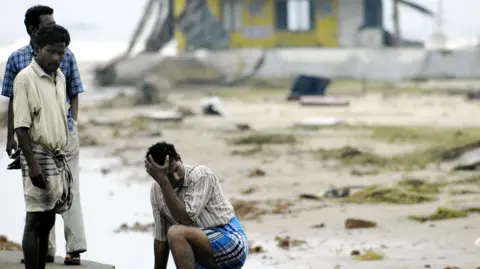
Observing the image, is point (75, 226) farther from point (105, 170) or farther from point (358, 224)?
→ point (105, 170)

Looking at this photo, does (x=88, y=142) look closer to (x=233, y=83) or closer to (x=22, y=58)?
(x=22, y=58)

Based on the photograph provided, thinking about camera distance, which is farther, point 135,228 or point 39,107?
A: point 135,228

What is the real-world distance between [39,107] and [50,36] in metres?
0.36

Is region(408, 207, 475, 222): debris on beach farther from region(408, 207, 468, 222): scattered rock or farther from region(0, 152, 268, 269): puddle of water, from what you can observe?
region(0, 152, 268, 269): puddle of water

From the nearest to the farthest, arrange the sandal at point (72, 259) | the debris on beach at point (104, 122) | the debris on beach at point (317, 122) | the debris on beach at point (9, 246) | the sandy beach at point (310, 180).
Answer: the sandal at point (72, 259)
the debris on beach at point (9, 246)
the sandy beach at point (310, 180)
the debris on beach at point (317, 122)
the debris on beach at point (104, 122)

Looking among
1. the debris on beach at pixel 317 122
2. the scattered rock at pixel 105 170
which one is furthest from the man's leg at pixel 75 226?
the debris on beach at pixel 317 122

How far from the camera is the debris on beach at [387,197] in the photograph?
1125 centimetres

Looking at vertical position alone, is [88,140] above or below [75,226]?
below

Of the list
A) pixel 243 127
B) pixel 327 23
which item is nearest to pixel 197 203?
pixel 243 127

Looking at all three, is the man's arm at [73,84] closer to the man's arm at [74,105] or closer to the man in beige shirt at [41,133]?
the man's arm at [74,105]

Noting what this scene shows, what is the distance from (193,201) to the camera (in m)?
6.01

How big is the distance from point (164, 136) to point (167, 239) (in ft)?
46.0

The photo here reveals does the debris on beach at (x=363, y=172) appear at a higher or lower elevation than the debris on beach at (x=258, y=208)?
lower

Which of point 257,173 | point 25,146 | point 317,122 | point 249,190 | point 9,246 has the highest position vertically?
point 25,146
